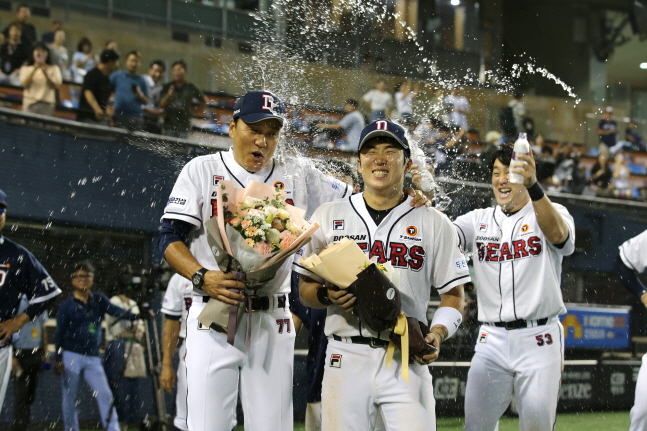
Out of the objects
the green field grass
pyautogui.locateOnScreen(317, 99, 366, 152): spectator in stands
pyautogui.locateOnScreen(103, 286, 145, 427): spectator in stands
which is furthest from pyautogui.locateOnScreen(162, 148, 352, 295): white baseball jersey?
pyautogui.locateOnScreen(317, 99, 366, 152): spectator in stands

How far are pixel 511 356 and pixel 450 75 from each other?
1320cm

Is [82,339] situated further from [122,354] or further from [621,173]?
[621,173]

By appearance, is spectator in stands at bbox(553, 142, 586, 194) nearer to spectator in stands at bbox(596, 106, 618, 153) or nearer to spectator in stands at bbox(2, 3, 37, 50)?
spectator in stands at bbox(596, 106, 618, 153)

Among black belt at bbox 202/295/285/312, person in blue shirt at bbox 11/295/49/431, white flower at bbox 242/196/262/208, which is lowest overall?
person in blue shirt at bbox 11/295/49/431

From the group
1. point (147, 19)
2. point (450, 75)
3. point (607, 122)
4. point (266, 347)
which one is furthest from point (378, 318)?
point (607, 122)

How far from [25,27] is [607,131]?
44.9ft

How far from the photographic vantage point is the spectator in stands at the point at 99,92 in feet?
31.7

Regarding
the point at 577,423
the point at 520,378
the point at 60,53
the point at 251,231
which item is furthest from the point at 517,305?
the point at 60,53

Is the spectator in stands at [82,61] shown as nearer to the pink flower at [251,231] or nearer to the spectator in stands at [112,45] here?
the spectator in stands at [112,45]

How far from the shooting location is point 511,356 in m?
5.05

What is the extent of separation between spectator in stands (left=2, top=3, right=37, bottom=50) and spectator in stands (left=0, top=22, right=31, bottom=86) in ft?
0.15

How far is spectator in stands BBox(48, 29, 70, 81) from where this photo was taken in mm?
10445

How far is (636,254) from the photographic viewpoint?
20.9ft

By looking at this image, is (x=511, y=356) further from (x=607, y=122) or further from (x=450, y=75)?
(x=607, y=122)
